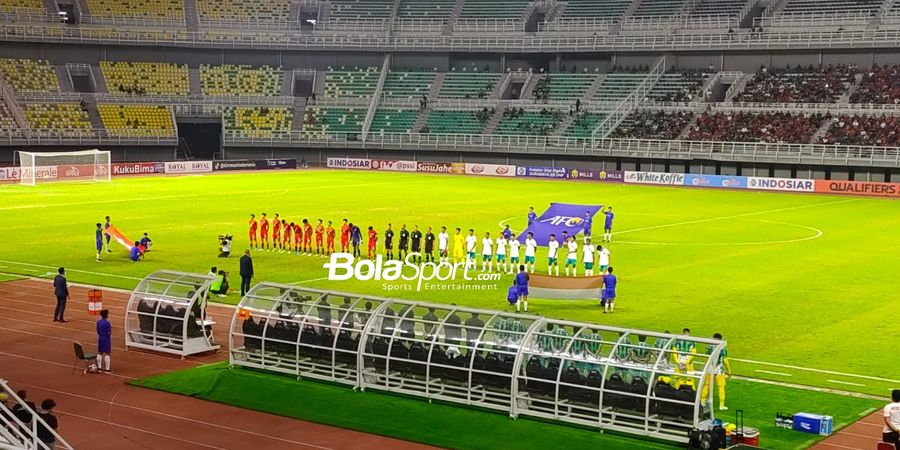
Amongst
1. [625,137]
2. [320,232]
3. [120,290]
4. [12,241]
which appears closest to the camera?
[120,290]

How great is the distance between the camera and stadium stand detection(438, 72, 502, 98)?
9619 centimetres

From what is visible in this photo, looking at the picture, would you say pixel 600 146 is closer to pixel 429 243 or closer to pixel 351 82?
pixel 351 82

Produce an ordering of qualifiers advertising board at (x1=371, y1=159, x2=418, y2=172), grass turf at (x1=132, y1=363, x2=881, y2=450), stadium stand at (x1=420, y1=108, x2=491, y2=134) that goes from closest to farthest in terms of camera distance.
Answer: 1. grass turf at (x1=132, y1=363, x2=881, y2=450)
2. qualifiers advertising board at (x1=371, y1=159, x2=418, y2=172)
3. stadium stand at (x1=420, y1=108, x2=491, y2=134)

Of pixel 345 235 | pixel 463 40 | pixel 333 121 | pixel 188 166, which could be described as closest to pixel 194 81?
pixel 333 121

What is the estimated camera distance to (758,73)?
85.5m

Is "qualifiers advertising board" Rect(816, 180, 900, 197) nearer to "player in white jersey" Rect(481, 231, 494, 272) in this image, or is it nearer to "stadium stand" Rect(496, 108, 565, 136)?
"stadium stand" Rect(496, 108, 565, 136)

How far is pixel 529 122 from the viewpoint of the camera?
89.8m

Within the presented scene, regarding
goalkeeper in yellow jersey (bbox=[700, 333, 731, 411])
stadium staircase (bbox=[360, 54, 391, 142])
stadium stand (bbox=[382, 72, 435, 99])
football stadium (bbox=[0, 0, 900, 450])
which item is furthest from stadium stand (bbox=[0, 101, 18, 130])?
goalkeeper in yellow jersey (bbox=[700, 333, 731, 411])

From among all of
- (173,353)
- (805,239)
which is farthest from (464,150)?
(173,353)

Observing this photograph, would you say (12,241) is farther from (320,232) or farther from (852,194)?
(852,194)

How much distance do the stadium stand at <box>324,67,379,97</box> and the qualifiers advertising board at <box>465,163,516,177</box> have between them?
56.7 feet

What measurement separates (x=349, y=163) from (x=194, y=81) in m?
17.8

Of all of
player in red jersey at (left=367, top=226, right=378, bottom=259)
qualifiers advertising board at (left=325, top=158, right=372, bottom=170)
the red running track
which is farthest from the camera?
qualifiers advertising board at (left=325, top=158, right=372, bottom=170)

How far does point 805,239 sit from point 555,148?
130 ft
